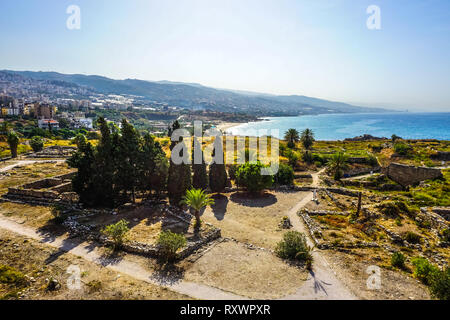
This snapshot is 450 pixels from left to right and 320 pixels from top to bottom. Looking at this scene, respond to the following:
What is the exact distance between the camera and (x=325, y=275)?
14805 mm

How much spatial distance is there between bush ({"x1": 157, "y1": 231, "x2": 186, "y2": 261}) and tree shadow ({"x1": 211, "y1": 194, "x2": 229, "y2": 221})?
867cm

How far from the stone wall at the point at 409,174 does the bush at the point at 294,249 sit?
1402 inches

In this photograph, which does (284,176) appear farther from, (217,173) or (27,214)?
(27,214)

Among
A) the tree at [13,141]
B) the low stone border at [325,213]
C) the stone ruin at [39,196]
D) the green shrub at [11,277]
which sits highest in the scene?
the tree at [13,141]

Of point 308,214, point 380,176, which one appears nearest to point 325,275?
point 308,214

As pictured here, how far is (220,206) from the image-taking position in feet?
93.6

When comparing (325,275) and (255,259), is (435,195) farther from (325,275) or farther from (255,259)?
(255,259)

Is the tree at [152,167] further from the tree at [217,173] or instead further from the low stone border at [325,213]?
the low stone border at [325,213]

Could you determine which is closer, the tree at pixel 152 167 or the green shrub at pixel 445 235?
the green shrub at pixel 445 235

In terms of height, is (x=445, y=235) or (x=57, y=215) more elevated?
(x=57, y=215)

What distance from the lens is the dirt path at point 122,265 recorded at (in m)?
13.0

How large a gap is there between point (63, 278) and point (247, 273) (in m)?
10.8

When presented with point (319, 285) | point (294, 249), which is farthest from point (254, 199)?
point (319, 285)

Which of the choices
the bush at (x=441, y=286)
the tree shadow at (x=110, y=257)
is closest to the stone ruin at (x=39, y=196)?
the tree shadow at (x=110, y=257)
